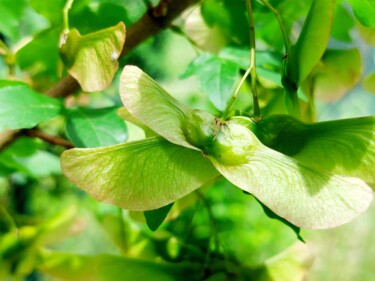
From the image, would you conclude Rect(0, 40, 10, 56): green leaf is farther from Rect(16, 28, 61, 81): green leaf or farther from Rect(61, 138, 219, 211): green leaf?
Rect(61, 138, 219, 211): green leaf

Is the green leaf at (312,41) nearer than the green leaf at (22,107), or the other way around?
the green leaf at (312,41)

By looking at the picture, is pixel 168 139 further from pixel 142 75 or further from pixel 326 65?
pixel 326 65

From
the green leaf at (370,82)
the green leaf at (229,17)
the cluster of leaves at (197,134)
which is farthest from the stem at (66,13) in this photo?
the green leaf at (370,82)

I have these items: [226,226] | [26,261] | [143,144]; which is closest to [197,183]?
[143,144]

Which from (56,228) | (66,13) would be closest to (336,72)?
(66,13)

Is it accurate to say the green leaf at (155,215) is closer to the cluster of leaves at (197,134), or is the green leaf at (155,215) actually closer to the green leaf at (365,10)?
the cluster of leaves at (197,134)
